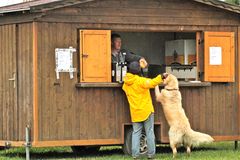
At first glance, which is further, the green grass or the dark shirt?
the dark shirt

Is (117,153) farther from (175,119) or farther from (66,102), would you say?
(66,102)

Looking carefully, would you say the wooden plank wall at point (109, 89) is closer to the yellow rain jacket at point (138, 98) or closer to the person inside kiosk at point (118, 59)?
the person inside kiosk at point (118, 59)

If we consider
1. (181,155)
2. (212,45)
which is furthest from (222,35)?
(181,155)

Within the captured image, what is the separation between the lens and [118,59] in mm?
16266

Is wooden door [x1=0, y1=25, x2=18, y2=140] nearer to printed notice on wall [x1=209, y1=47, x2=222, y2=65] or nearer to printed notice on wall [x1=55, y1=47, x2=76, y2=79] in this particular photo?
printed notice on wall [x1=55, y1=47, x2=76, y2=79]

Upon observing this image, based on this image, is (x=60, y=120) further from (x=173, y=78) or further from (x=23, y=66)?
(x=173, y=78)

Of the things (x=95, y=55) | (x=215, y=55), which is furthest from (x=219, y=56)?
(x=95, y=55)

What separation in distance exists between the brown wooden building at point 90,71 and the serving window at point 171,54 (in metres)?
0.02

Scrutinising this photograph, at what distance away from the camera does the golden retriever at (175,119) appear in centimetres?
1547

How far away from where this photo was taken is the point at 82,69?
613 inches

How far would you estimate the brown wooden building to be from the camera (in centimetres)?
1532

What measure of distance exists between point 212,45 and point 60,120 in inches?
147

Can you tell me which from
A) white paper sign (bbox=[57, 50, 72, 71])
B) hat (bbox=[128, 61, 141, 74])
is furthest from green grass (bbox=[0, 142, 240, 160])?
white paper sign (bbox=[57, 50, 72, 71])

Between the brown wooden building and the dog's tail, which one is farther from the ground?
the brown wooden building
